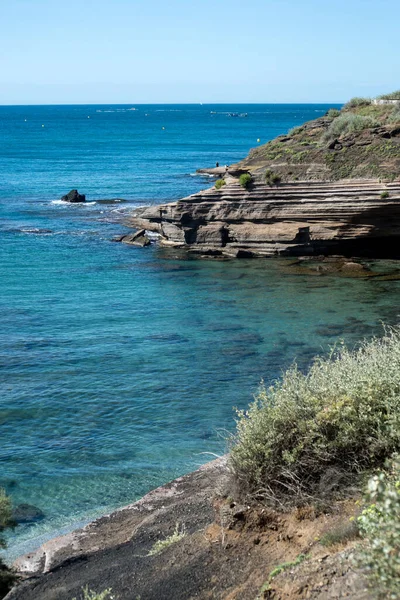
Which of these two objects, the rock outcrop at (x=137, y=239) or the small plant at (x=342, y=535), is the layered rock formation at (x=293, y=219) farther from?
the small plant at (x=342, y=535)

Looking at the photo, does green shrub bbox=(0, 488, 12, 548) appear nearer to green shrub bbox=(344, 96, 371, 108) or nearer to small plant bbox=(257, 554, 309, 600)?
small plant bbox=(257, 554, 309, 600)

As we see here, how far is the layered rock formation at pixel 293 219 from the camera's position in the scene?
37812mm

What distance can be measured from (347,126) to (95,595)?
134ft

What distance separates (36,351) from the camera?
2642 cm

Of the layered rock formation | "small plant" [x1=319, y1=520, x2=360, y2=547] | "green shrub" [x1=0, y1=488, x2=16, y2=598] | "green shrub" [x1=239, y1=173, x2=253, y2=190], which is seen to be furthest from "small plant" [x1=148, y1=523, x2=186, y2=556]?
"green shrub" [x1=239, y1=173, x2=253, y2=190]

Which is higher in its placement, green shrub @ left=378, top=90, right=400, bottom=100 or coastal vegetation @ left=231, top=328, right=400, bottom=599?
green shrub @ left=378, top=90, right=400, bottom=100

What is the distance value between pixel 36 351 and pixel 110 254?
57.0 feet

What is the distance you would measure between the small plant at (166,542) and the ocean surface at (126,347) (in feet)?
4.86

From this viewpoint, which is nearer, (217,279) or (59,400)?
(59,400)

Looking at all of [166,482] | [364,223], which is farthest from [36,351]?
[364,223]

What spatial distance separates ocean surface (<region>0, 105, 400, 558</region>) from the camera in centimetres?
1805

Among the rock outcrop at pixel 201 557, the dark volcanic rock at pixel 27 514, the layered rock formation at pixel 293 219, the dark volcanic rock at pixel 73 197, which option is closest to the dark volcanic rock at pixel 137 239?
the layered rock formation at pixel 293 219

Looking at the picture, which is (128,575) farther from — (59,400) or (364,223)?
(364,223)

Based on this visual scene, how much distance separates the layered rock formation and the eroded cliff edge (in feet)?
0.17
